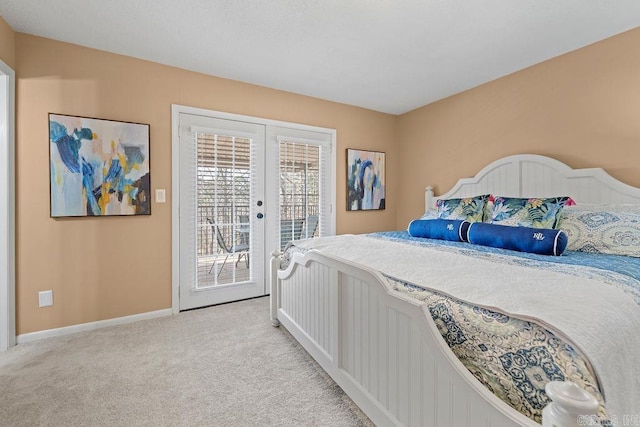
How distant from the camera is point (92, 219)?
2.51 meters

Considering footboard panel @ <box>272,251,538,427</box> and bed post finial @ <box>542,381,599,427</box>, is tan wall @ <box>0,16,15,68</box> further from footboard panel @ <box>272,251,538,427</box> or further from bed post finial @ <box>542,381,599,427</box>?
bed post finial @ <box>542,381,599,427</box>

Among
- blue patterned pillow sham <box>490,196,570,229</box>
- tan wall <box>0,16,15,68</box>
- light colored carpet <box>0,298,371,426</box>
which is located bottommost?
light colored carpet <box>0,298,371,426</box>

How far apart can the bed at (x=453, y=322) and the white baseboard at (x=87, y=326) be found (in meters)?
1.45

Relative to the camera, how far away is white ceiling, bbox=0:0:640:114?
197 centimetres

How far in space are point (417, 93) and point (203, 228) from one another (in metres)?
2.98

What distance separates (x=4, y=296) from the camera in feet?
7.09

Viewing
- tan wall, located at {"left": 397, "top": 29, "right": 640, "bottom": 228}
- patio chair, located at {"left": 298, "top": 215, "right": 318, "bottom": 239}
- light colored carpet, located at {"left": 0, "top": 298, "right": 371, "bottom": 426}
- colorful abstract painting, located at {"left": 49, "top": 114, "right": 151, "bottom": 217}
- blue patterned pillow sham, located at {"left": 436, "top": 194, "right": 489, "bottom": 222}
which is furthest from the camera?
patio chair, located at {"left": 298, "top": 215, "right": 318, "bottom": 239}

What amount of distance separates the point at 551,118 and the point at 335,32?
7.03 feet

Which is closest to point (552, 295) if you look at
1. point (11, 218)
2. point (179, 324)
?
point (179, 324)

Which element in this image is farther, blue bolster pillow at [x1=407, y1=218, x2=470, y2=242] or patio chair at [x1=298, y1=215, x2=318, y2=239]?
patio chair at [x1=298, y1=215, x2=318, y2=239]

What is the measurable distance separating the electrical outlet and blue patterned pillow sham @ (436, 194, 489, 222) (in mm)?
3503

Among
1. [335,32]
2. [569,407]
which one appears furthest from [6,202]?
[569,407]

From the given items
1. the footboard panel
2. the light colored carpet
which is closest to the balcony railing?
the light colored carpet

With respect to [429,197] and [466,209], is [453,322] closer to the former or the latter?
[466,209]
